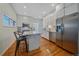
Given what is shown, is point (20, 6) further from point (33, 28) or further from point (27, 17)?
point (33, 28)

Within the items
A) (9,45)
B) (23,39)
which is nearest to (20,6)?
(23,39)

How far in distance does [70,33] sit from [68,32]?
0.11 m

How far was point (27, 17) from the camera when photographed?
110 inches

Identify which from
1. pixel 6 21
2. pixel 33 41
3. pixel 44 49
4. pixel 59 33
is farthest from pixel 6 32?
pixel 59 33

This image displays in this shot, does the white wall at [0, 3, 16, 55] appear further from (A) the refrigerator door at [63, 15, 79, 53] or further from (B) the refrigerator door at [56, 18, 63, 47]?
(A) the refrigerator door at [63, 15, 79, 53]

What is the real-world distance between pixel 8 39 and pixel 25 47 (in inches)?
24.3

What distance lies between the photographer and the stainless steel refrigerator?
9.58ft

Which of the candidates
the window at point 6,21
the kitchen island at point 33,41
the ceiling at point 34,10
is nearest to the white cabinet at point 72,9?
the ceiling at point 34,10

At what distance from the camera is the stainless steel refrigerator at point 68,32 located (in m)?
2.92

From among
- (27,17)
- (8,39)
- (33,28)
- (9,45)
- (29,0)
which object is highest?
(29,0)

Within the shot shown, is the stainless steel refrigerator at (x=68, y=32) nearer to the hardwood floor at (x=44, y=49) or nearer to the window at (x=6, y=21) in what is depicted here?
the hardwood floor at (x=44, y=49)

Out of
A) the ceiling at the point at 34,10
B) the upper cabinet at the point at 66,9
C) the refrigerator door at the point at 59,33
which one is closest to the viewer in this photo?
the ceiling at the point at 34,10

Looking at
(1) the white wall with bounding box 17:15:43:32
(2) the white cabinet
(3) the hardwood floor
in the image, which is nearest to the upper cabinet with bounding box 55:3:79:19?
(2) the white cabinet

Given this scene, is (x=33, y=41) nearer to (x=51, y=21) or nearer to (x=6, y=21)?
(x=51, y=21)
